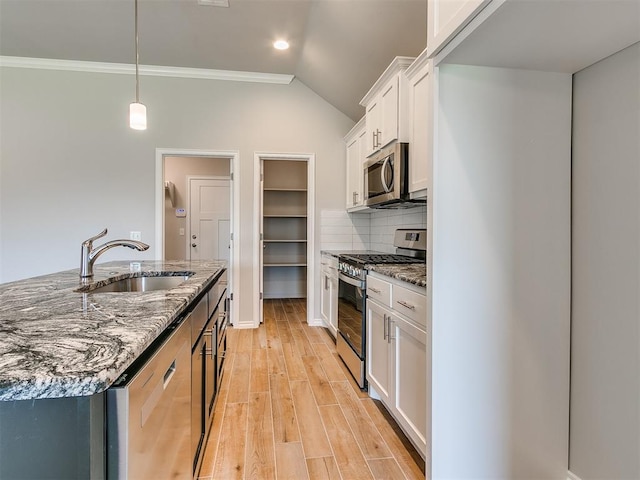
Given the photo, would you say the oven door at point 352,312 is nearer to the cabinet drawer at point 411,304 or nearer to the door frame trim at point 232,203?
the cabinet drawer at point 411,304

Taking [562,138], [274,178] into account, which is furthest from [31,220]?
[562,138]

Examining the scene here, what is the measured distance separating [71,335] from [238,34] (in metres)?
3.08

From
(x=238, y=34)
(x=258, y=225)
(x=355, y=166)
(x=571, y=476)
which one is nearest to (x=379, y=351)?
(x=571, y=476)

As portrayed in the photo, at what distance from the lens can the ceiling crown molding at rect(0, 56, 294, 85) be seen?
3.55 meters

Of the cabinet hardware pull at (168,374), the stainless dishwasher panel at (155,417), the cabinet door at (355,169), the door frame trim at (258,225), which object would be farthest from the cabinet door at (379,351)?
the door frame trim at (258,225)

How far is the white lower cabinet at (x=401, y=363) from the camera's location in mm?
1558

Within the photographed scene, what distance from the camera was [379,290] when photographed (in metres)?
2.10

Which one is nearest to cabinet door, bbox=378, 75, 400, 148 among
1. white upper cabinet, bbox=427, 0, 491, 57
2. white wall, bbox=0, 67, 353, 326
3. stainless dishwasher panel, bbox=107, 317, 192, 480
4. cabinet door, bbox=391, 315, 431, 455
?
white upper cabinet, bbox=427, 0, 491, 57

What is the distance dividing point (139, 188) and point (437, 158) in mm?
3401

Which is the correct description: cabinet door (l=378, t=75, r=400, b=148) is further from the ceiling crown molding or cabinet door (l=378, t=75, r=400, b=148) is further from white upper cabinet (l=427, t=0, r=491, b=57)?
the ceiling crown molding

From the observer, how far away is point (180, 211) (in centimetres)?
548

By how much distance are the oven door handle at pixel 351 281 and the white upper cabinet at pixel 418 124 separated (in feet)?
2.24

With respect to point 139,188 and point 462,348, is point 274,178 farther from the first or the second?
point 462,348

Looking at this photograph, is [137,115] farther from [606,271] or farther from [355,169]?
[606,271]
